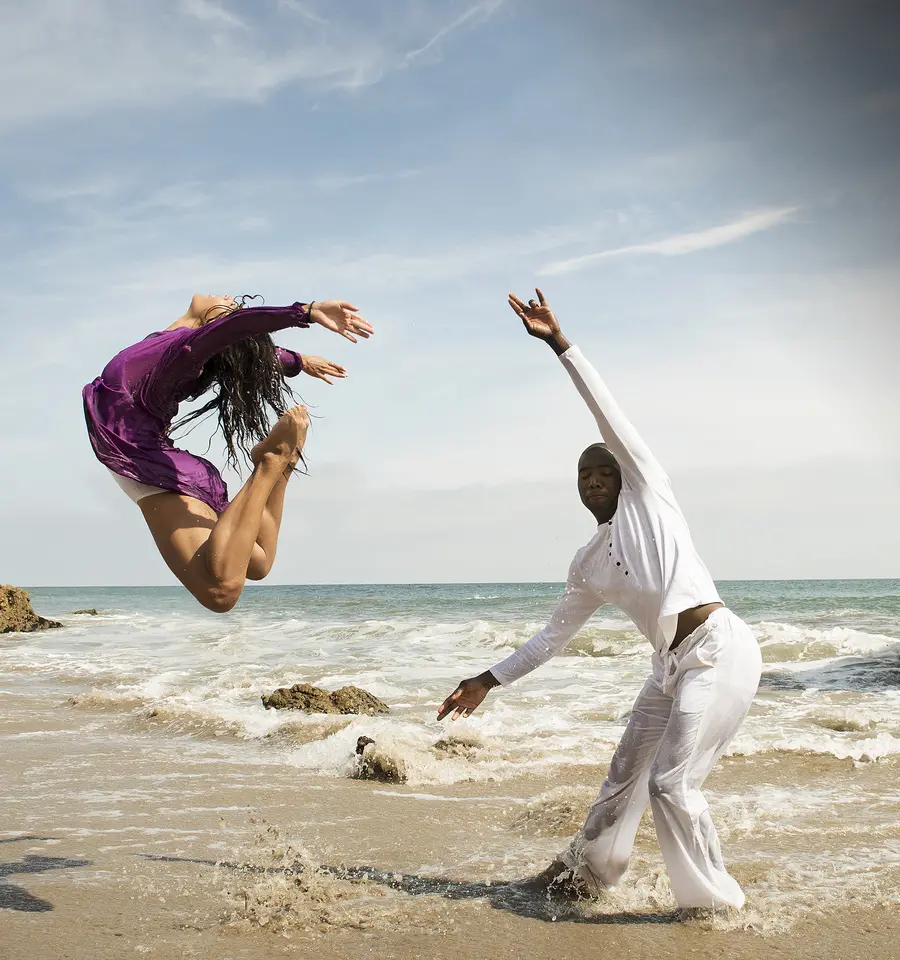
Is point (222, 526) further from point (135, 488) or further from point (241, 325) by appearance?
point (241, 325)

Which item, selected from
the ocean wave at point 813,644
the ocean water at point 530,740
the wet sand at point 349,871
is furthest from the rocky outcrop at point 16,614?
the wet sand at point 349,871

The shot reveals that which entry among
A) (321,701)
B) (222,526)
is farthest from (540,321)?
(321,701)

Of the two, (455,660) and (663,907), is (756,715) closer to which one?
(663,907)

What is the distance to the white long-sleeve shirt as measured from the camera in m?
3.76

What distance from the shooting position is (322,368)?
491cm

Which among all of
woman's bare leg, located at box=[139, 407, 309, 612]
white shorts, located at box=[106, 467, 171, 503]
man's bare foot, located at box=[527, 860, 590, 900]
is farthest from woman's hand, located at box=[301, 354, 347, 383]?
man's bare foot, located at box=[527, 860, 590, 900]

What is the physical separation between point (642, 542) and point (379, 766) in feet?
11.6

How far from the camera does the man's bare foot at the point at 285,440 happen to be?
4.20 meters

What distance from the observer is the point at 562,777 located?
6715 mm

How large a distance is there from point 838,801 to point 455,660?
10.0 metres

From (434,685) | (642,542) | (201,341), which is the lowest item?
(434,685)

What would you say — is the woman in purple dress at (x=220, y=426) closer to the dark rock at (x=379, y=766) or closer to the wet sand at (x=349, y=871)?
the wet sand at (x=349, y=871)

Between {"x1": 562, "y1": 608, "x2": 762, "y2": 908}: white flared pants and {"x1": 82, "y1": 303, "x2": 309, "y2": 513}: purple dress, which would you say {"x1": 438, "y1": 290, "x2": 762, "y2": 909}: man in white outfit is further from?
{"x1": 82, "y1": 303, "x2": 309, "y2": 513}: purple dress

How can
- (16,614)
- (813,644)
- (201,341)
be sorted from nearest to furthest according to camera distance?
1. (201,341)
2. (813,644)
3. (16,614)
